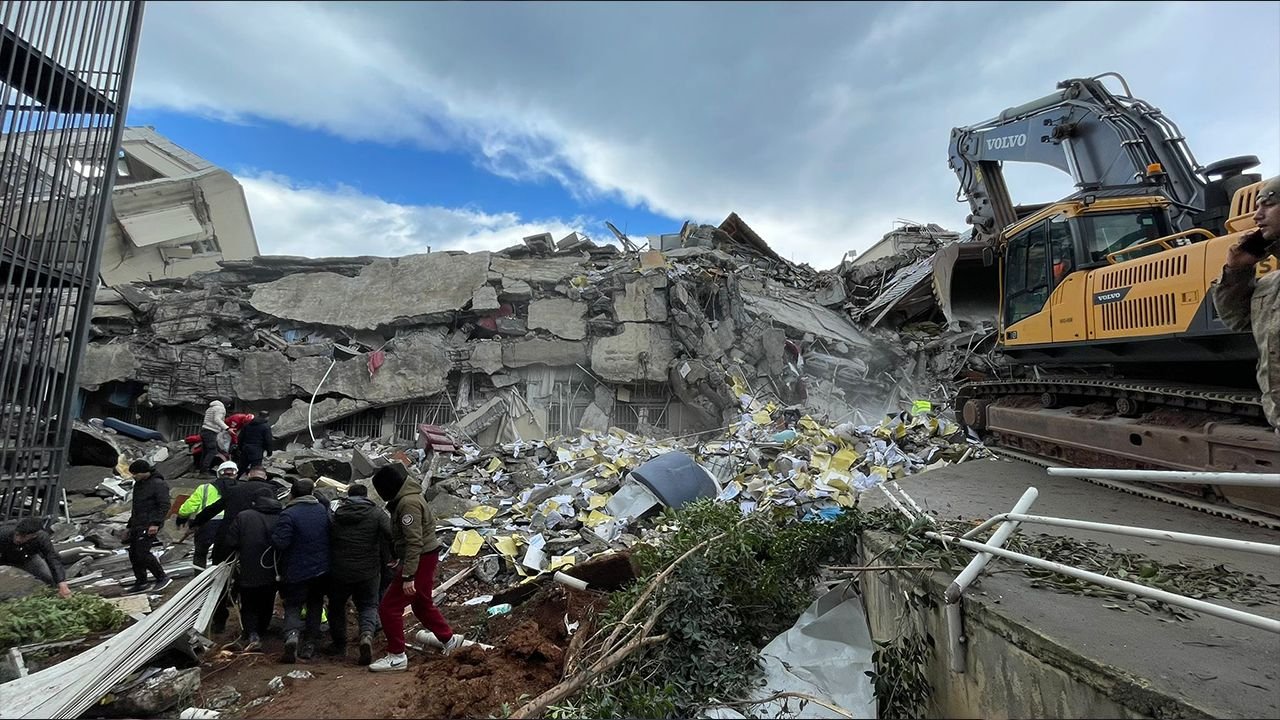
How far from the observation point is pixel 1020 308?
21.0 ft

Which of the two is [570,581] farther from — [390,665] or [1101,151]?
[1101,151]

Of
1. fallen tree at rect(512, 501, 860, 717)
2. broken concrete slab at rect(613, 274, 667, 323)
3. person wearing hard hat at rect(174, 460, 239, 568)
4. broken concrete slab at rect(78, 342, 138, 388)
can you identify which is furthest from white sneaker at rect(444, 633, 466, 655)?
broken concrete slab at rect(78, 342, 138, 388)

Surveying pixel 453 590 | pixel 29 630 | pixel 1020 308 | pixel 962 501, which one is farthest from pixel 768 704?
pixel 1020 308

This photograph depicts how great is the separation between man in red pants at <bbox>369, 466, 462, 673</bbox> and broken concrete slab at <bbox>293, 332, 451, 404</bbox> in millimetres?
7832

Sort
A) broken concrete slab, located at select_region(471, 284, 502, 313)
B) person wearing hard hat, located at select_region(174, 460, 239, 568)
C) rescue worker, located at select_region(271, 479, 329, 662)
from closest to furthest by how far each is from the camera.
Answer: rescue worker, located at select_region(271, 479, 329, 662)
person wearing hard hat, located at select_region(174, 460, 239, 568)
broken concrete slab, located at select_region(471, 284, 502, 313)

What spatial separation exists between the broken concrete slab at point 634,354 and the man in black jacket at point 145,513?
25.3 ft

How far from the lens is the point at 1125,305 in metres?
4.78

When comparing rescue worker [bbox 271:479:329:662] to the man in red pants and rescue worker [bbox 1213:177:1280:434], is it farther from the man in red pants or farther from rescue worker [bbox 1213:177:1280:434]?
rescue worker [bbox 1213:177:1280:434]

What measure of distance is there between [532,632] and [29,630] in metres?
3.59

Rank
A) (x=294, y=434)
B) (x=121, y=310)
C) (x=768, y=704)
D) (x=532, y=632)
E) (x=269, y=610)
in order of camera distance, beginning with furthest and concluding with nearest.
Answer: (x=121, y=310), (x=294, y=434), (x=269, y=610), (x=532, y=632), (x=768, y=704)

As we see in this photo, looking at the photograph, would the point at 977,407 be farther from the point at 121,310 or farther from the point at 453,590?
the point at 121,310

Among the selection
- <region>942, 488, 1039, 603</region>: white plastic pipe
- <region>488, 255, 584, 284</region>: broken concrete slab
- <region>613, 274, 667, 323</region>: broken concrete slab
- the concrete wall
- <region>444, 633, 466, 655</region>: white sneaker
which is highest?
<region>488, 255, 584, 284</region>: broken concrete slab

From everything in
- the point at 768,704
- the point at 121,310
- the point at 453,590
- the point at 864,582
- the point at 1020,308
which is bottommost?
the point at 453,590

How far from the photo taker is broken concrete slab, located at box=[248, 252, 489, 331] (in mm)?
12695
